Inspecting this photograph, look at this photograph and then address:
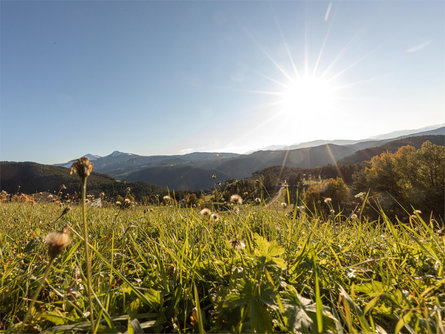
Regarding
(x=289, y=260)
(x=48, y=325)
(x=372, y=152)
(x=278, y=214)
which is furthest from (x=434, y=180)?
(x=372, y=152)

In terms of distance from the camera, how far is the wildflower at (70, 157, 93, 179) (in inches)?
41.3

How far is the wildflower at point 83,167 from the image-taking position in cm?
105

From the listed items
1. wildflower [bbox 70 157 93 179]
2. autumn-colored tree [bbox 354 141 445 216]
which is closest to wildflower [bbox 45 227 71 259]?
wildflower [bbox 70 157 93 179]

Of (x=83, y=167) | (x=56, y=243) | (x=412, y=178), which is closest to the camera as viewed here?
(x=56, y=243)

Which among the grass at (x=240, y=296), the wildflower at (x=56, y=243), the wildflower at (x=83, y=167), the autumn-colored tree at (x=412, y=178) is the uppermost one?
the wildflower at (x=83, y=167)

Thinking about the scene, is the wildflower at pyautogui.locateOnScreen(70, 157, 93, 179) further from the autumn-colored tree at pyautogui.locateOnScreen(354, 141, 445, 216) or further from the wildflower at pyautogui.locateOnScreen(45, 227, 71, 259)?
the autumn-colored tree at pyautogui.locateOnScreen(354, 141, 445, 216)

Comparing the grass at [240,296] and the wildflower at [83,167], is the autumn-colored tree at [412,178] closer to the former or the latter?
the grass at [240,296]

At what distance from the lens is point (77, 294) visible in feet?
4.53

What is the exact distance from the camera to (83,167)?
3.54ft

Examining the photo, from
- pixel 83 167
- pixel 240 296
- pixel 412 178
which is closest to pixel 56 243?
pixel 83 167

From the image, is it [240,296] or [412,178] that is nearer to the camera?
[240,296]

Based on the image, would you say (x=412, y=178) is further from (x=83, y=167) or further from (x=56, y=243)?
(x=56, y=243)

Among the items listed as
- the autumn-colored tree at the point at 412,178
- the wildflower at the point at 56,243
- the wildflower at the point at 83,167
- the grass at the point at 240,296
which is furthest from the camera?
the autumn-colored tree at the point at 412,178

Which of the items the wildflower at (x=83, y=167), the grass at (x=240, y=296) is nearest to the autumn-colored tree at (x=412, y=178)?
the grass at (x=240, y=296)
